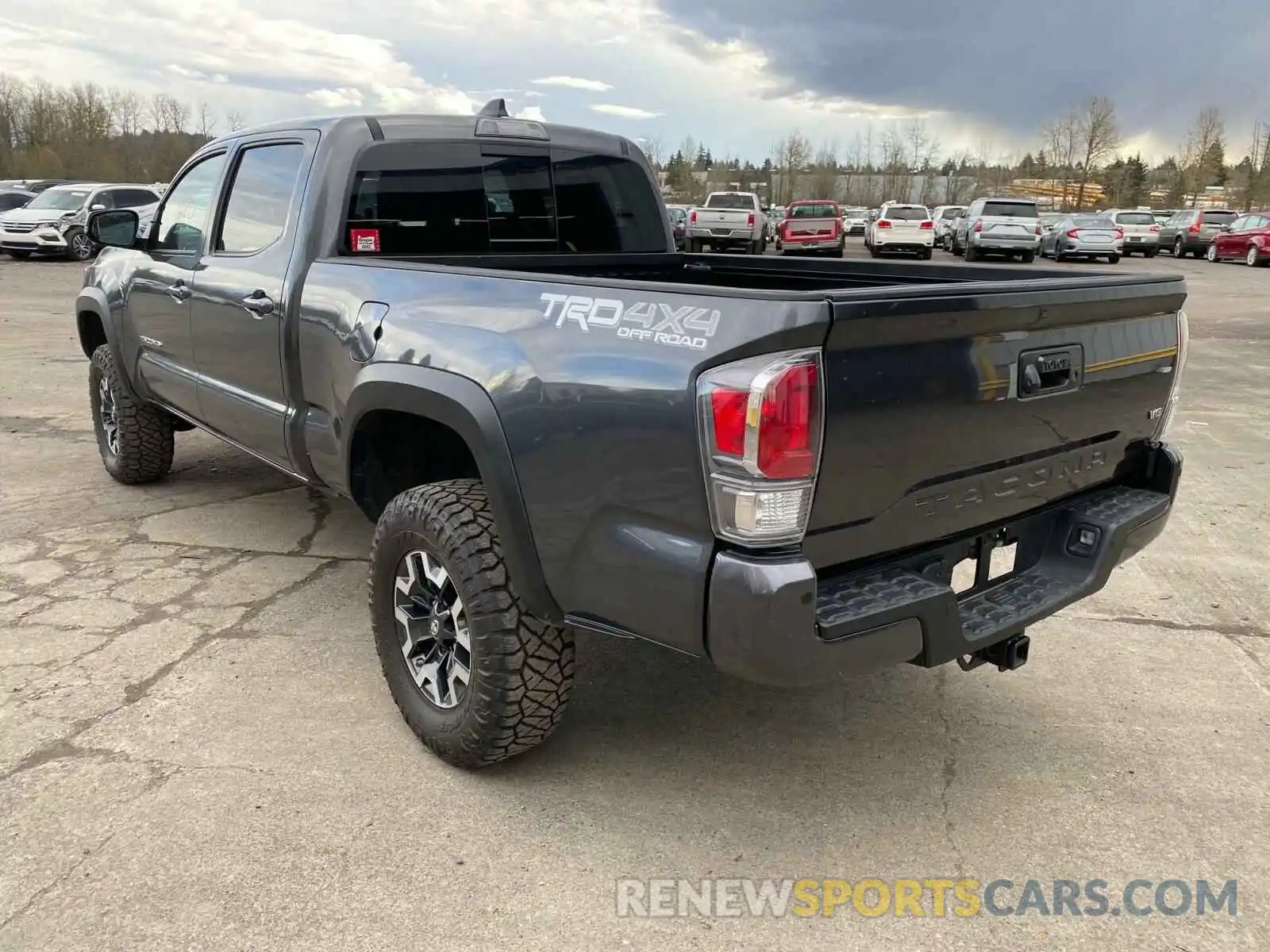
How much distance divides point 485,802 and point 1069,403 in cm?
203

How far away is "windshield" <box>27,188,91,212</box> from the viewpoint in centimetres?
2400

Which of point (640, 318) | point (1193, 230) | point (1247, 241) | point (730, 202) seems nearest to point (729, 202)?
point (730, 202)

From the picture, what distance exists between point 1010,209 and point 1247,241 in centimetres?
738

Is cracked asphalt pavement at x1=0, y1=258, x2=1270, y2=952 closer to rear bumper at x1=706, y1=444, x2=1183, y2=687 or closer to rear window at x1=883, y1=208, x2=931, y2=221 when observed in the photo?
rear bumper at x1=706, y1=444, x2=1183, y2=687

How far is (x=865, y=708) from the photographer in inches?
136

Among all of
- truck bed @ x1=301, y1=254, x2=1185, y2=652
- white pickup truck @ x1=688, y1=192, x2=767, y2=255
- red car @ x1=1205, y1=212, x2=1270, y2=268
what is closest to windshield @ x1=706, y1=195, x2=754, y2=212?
white pickup truck @ x1=688, y1=192, x2=767, y2=255

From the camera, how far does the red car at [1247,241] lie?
28.4 m

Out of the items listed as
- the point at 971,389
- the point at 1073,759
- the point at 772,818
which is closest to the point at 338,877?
the point at 772,818

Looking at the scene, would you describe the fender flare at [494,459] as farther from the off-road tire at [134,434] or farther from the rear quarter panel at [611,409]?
the off-road tire at [134,434]

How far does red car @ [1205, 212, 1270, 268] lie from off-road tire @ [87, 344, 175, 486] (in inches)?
1229

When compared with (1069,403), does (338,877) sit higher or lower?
lower

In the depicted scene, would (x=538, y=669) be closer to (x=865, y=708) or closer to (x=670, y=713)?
(x=670, y=713)

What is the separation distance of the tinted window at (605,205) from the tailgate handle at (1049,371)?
7.97ft

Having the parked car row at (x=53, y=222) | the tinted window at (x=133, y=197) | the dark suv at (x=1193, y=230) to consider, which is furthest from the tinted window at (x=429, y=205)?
the dark suv at (x=1193, y=230)
